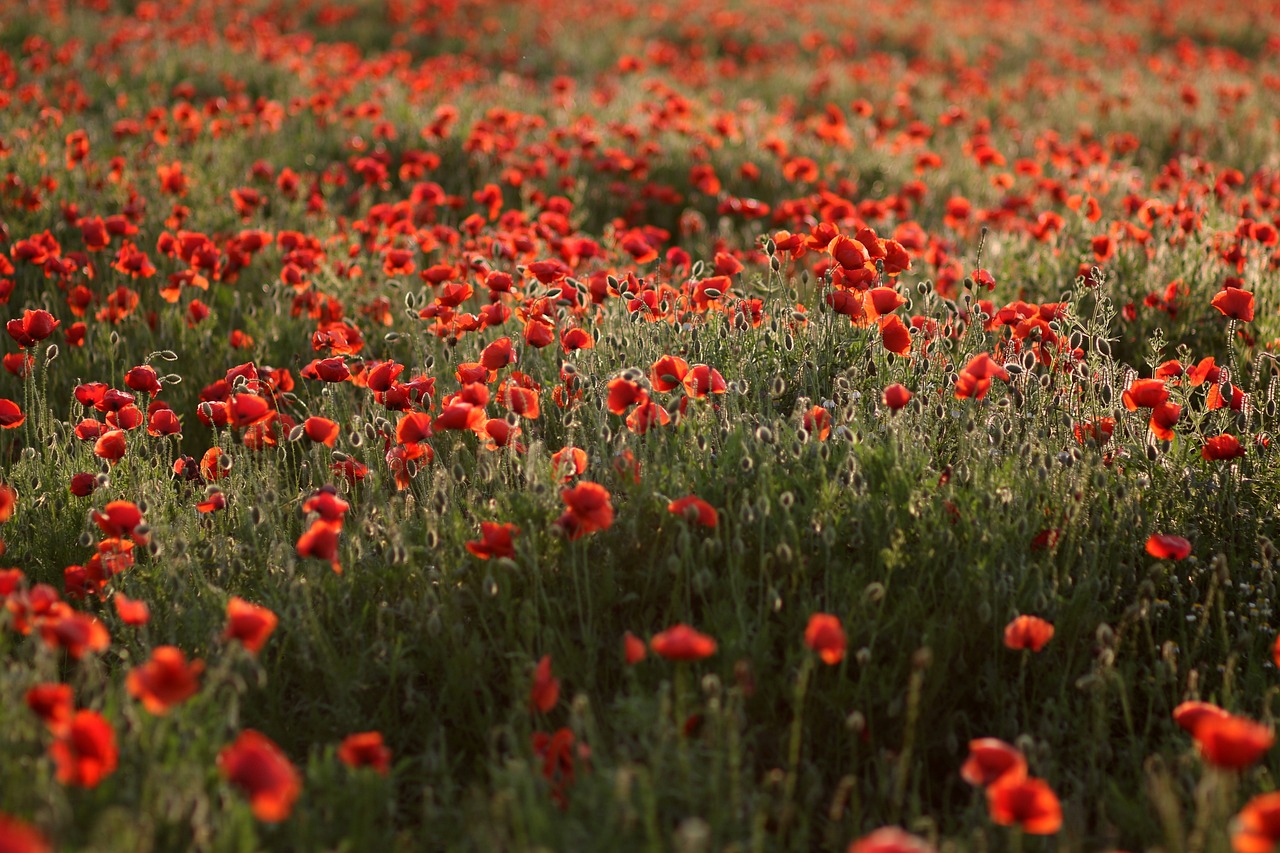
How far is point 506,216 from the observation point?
15.6ft

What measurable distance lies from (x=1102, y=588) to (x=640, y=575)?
1.02 m

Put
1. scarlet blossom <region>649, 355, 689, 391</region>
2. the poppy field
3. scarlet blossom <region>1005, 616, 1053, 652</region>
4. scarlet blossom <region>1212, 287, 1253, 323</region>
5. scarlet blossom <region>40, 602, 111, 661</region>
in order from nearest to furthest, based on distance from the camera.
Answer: scarlet blossom <region>40, 602, 111, 661</region> → the poppy field → scarlet blossom <region>1005, 616, 1053, 652</region> → scarlet blossom <region>649, 355, 689, 391</region> → scarlet blossom <region>1212, 287, 1253, 323</region>

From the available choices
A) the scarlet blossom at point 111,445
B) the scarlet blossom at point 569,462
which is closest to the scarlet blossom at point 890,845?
the scarlet blossom at point 569,462

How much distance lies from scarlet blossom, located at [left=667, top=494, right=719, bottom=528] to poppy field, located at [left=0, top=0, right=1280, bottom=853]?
1 cm

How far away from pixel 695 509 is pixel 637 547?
31cm

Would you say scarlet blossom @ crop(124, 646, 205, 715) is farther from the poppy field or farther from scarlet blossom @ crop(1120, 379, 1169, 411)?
scarlet blossom @ crop(1120, 379, 1169, 411)

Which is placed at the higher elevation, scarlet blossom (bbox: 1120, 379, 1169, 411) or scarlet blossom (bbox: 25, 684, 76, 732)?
scarlet blossom (bbox: 1120, 379, 1169, 411)

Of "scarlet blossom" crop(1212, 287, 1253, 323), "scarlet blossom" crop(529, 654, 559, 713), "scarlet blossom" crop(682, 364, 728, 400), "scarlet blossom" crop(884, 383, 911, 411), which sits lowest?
"scarlet blossom" crop(529, 654, 559, 713)

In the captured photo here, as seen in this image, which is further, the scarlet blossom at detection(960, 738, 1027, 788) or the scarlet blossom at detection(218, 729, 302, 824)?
the scarlet blossom at detection(960, 738, 1027, 788)

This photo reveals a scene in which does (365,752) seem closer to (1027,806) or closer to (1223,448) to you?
(1027,806)

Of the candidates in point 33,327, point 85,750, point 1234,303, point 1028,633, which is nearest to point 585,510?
point 1028,633

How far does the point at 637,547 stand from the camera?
2637 mm

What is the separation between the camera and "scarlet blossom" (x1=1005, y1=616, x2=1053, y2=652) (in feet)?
7.34

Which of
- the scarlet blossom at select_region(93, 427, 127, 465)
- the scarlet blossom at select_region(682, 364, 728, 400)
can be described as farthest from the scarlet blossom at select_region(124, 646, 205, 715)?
the scarlet blossom at select_region(682, 364, 728, 400)
